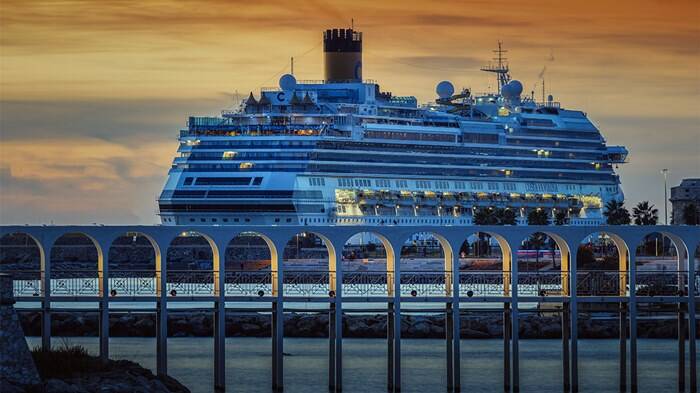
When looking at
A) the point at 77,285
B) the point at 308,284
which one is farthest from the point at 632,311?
the point at 308,284

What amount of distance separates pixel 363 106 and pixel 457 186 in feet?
35.4

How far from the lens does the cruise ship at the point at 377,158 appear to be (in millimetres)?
132500

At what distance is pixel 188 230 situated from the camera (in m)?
45.7

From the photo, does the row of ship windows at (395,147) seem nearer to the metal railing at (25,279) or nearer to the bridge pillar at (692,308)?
the metal railing at (25,279)

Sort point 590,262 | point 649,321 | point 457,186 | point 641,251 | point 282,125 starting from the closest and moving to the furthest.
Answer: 1. point 649,321
2. point 590,262
3. point 641,251
4. point 282,125
5. point 457,186

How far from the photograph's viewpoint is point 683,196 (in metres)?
116

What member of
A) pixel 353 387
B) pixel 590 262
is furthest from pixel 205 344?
pixel 590 262

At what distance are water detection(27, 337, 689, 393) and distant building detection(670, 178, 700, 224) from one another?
4930cm

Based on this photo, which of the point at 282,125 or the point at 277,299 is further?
the point at 282,125

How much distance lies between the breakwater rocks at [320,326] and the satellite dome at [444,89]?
268ft

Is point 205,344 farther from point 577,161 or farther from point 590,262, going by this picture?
point 577,161

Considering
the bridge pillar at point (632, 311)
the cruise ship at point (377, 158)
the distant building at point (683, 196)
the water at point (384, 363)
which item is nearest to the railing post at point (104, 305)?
the water at point (384, 363)

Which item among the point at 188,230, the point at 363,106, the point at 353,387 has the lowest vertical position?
the point at 353,387

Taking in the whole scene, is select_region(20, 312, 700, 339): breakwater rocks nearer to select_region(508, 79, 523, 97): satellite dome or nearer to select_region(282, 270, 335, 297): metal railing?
select_region(282, 270, 335, 297): metal railing
